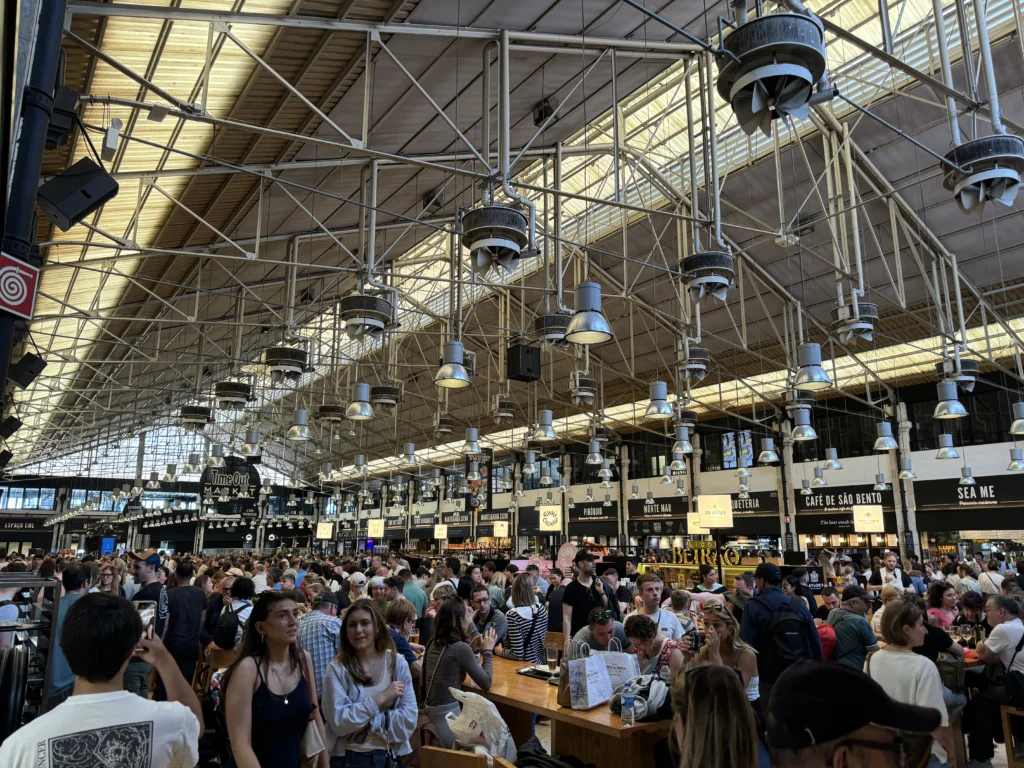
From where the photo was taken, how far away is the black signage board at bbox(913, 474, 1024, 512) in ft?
63.3

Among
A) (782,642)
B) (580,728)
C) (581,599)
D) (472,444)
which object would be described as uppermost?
(472,444)

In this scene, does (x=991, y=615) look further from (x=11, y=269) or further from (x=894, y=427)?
(x=894, y=427)

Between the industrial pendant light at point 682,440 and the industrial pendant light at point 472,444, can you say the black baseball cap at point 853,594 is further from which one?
the industrial pendant light at point 682,440

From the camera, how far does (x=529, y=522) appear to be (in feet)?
109

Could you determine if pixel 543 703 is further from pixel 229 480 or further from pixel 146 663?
pixel 229 480

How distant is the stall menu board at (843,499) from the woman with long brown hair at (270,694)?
2260 cm

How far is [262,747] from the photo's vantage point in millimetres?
2730

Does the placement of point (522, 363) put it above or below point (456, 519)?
above

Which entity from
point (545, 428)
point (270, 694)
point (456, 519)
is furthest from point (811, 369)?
point (456, 519)

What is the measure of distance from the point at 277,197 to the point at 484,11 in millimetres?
5103

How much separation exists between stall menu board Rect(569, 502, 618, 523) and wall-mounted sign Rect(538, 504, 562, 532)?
1654mm

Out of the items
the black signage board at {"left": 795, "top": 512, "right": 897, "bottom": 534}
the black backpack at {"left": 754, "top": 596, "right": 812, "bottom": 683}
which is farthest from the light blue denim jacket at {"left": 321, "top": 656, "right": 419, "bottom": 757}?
the black signage board at {"left": 795, "top": 512, "right": 897, "bottom": 534}

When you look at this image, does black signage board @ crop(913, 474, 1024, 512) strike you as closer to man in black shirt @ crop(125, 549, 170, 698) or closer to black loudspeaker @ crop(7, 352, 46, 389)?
man in black shirt @ crop(125, 549, 170, 698)

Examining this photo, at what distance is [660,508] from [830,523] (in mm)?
6714
